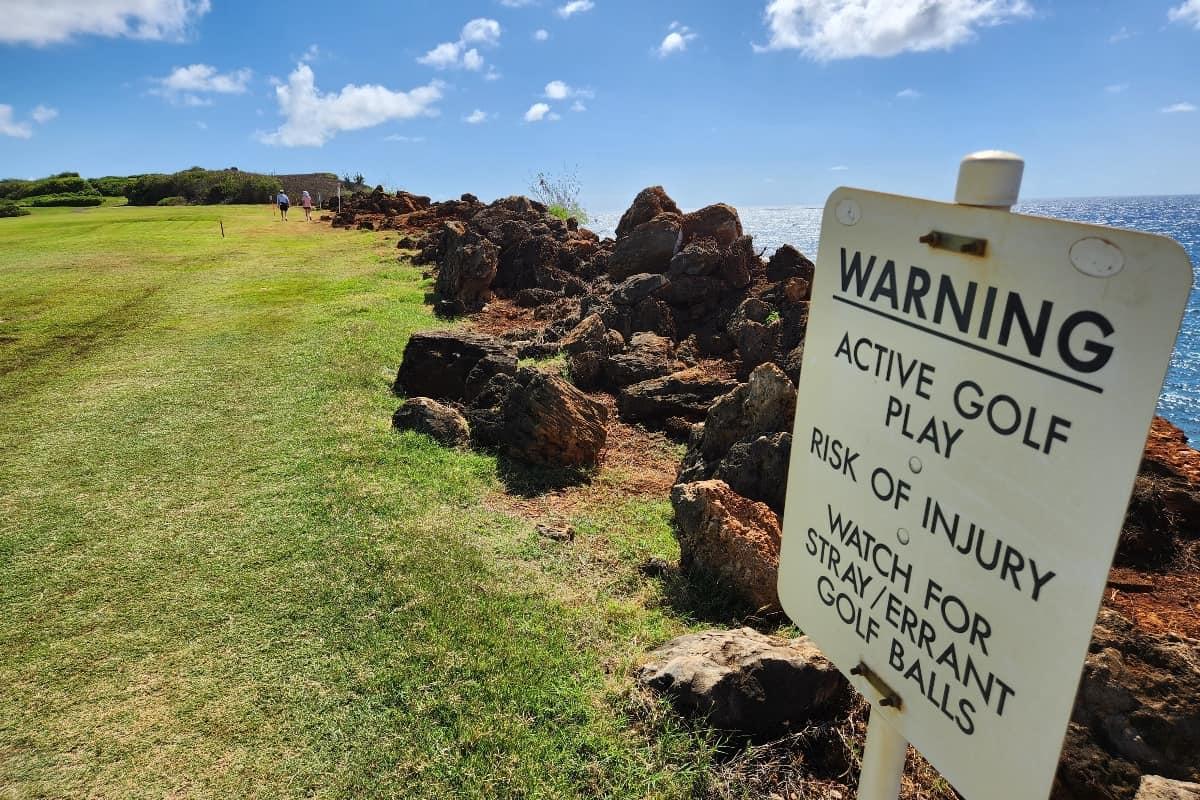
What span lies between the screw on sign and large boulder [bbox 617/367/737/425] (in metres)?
7.48

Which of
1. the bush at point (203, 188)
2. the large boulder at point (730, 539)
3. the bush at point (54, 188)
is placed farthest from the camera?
the bush at point (54, 188)

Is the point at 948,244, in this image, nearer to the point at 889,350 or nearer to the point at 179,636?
the point at 889,350

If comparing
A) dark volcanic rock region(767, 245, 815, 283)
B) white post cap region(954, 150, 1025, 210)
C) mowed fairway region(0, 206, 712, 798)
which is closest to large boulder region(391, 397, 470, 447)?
mowed fairway region(0, 206, 712, 798)

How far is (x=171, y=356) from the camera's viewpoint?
12375 millimetres

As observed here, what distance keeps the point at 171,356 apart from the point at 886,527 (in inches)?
525

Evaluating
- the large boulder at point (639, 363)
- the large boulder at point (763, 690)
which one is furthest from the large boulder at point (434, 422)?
the large boulder at point (763, 690)

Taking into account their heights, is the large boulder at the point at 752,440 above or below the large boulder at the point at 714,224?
below

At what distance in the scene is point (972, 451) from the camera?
5.16 ft

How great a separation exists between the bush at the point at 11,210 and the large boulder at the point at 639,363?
40770 mm

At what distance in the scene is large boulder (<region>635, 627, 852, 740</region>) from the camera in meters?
4.05

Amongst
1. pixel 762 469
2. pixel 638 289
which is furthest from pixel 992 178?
pixel 638 289

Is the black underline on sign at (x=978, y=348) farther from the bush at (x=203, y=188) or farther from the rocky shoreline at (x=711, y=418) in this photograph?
the bush at (x=203, y=188)

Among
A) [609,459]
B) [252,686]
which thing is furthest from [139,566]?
[609,459]

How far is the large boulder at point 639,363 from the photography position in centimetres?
1061
